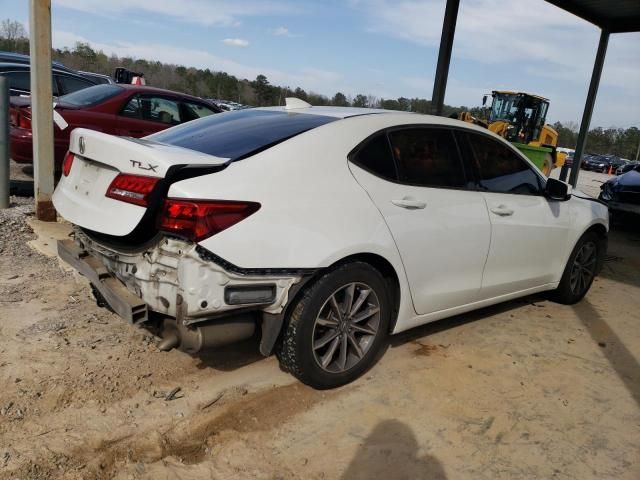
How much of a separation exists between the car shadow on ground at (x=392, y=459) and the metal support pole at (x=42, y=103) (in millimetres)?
4630

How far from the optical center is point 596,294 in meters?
5.76

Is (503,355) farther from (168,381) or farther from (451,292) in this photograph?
(168,381)

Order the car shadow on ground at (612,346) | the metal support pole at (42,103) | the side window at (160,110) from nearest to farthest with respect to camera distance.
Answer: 1. the car shadow on ground at (612,346)
2. the metal support pole at (42,103)
3. the side window at (160,110)

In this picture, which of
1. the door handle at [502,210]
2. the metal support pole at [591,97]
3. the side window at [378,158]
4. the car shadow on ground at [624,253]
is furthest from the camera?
the metal support pole at [591,97]

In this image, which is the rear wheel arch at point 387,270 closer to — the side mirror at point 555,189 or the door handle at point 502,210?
the door handle at point 502,210

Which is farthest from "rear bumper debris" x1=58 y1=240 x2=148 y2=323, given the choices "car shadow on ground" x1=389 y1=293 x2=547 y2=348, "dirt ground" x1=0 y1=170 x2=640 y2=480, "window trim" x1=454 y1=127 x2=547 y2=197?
"window trim" x1=454 y1=127 x2=547 y2=197

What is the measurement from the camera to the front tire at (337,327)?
9.50 ft

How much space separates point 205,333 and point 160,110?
648 cm

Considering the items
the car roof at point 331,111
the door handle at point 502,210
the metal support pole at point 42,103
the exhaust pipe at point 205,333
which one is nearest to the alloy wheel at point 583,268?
the door handle at point 502,210

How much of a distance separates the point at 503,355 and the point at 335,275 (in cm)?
175

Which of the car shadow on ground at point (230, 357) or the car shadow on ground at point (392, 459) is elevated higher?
the car shadow on ground at point (230, 357)

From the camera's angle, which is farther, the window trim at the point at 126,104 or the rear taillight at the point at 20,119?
the window trim at the point at 126,104

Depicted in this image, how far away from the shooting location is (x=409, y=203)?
3270mm

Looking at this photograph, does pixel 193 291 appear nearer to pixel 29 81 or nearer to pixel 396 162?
pixel 396 162
